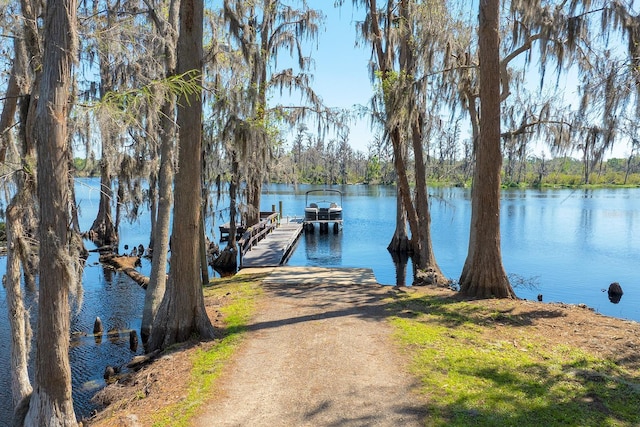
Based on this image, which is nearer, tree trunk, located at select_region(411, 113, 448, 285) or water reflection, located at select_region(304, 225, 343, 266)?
tree trunk, located at select_region(411, 113, 448, 285)

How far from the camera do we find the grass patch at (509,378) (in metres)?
4.08

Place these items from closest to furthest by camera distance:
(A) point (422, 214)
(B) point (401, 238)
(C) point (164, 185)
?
(C) point (164, 185), (A) point (422, 214), (B) point (401, 238)

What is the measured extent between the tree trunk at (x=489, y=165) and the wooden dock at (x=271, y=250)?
7.99 meters

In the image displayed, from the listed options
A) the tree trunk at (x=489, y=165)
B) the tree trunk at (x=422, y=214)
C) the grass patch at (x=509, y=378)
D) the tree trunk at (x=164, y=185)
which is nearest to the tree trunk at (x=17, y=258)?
the tree trunk at (x=164, y=185)

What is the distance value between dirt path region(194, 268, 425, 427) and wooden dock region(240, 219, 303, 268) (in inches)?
286

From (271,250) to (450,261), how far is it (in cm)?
789

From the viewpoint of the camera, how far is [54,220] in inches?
158

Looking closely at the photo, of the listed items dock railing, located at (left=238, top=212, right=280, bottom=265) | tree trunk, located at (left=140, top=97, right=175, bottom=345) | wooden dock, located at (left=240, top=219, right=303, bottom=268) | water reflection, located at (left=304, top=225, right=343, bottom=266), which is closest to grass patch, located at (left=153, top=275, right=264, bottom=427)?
tree trunk, located at (left=140, top=97, right=175, bottom=345)

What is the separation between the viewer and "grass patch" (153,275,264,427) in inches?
175

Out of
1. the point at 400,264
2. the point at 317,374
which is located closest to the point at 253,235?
the point at 400,264

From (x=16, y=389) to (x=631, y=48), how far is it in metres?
10.2

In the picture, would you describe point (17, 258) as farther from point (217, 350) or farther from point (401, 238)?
point (401, 238)

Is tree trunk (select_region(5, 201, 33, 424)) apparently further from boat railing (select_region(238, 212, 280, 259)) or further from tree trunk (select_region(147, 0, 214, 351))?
boat railing (select_region(238, 212, 280, 259))

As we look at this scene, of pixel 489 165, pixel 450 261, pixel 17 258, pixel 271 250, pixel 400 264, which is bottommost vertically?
pixel 400 264
